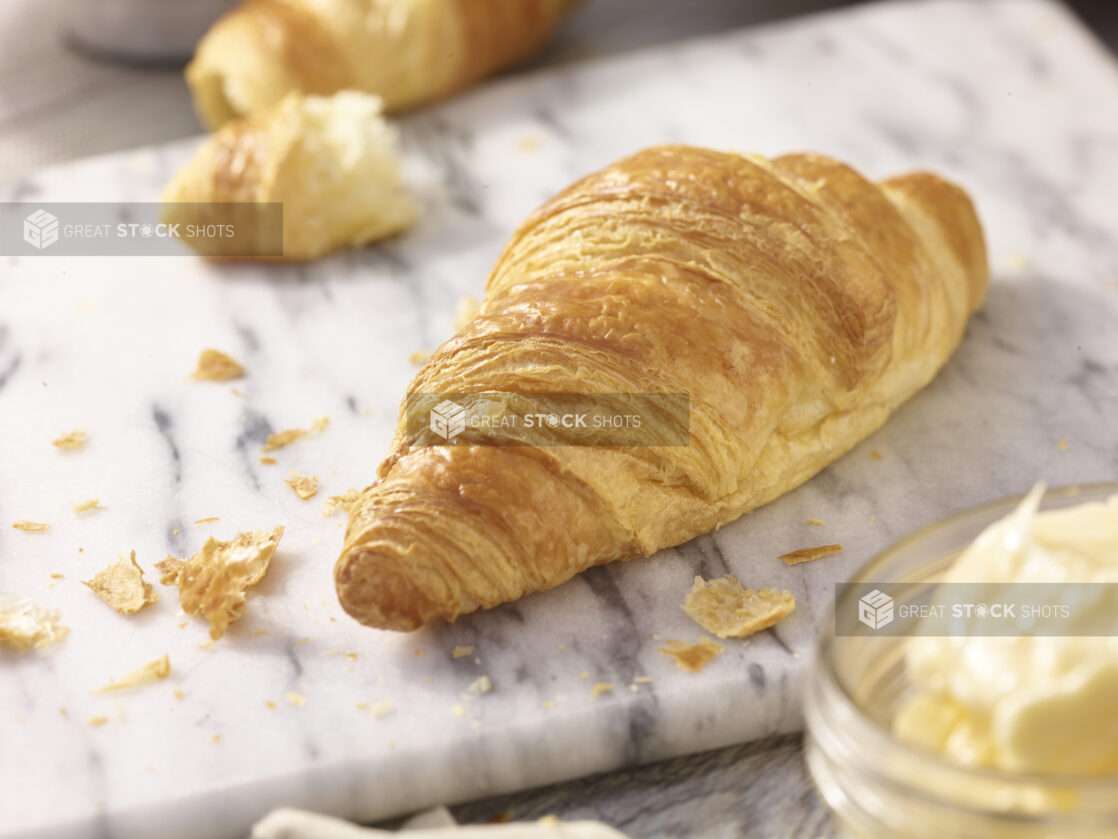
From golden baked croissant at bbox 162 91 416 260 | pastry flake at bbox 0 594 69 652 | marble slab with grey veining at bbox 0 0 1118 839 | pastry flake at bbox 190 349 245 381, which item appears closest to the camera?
marble slab with grey veining at bbox 0 0 1118 839

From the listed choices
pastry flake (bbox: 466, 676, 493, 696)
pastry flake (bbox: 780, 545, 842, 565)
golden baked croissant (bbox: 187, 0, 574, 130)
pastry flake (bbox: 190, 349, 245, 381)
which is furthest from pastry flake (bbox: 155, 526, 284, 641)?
golden baked croissant (bbox: 187, 0, 574, 130)

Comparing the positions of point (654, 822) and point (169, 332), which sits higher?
point (169, 332)

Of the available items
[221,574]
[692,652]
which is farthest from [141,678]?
[692,652]

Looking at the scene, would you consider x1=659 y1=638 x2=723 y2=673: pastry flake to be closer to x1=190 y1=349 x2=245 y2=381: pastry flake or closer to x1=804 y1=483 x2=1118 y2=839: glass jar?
x1=804 y1=483 x2=1118 y2=839: glass jar

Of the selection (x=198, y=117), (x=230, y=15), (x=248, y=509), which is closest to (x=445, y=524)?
(x=248, y=509)

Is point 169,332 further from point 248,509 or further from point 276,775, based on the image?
point 276,775

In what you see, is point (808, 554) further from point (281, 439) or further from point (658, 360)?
point (281, 439)

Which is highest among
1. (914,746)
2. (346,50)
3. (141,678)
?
(346,50)
